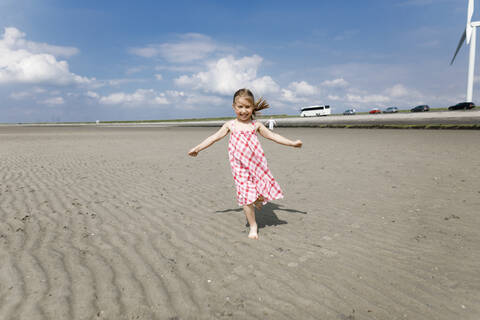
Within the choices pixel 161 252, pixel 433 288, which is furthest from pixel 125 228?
pixel 433 288

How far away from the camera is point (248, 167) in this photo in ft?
13.4

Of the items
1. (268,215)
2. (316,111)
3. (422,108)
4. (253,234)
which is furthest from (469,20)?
(253,234)

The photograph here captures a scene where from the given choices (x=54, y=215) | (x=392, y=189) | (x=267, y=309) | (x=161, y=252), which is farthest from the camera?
(x=392, y=189)

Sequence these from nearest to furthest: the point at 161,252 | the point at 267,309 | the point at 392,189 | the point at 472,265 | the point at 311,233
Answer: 1. the point at 267,309
2. the point at 472,265
3. the point at 161,252
4. the point at 311,233
5. the point at 392,189

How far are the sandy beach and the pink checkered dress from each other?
2.28 ft

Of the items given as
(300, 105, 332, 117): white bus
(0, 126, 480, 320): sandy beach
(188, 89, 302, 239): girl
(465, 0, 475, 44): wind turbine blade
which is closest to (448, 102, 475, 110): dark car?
(465, 0, 475, 44): wind turbine blade

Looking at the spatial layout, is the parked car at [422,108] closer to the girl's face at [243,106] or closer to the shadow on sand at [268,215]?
the shadow on sand at [268,215]

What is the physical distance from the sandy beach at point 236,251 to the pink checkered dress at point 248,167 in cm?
69

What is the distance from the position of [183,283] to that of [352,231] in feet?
9.01

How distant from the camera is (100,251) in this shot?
3898 millimetres

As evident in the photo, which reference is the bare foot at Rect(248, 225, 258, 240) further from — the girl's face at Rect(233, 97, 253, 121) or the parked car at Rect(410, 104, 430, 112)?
the parked car at Rect(410, 104, 430, 112)

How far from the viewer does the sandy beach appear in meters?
2.78

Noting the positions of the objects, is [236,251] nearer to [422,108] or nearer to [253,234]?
[253,234]

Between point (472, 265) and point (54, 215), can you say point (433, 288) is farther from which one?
point (54, 215)
